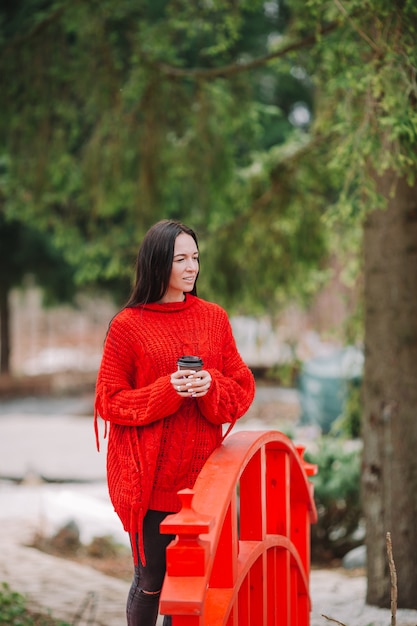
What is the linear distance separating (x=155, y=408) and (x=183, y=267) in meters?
0.52

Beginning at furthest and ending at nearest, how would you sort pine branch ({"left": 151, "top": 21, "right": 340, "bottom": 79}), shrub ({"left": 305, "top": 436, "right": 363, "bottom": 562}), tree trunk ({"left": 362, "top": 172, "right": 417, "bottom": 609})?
shrub ({"left": 305, "top": 436, "right": 363, "bottom": 562})
pine branch ({"left": 151, "top": 21, "right": 340, "bottom": 79})
tree trunk ({"left": 362, "top": 172, "right": 417, "bottom": 609})

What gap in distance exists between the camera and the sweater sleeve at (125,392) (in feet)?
8.55

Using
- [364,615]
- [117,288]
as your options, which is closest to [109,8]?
[364,615]

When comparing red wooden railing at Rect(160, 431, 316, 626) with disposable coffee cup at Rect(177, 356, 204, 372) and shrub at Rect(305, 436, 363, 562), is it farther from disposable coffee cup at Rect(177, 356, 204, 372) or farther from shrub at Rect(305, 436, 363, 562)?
shrub at Rect(305, 436, 363, 562)

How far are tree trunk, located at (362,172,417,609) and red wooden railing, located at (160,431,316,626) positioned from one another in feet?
3.30

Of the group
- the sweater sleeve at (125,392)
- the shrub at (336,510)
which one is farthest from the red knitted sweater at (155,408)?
the shrub at (336,510)

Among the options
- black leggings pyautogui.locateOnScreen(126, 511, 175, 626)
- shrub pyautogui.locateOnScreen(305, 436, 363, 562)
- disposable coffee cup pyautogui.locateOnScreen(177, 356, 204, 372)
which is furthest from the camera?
shrub pyautogui.locateOnScreen(305, 436, 363, 562)

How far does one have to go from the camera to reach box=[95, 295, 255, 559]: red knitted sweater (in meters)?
2.66

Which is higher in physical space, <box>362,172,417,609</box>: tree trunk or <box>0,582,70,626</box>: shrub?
<box>362,172,417,609</box>: tree trunk

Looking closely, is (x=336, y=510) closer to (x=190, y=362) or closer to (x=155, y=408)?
(x=155, y=408)

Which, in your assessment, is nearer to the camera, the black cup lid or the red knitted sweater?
the black cup lid

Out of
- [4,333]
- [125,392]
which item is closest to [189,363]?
[125,392]

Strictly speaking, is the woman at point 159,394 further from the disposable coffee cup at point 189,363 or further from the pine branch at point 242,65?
the pine branch at point 242,65

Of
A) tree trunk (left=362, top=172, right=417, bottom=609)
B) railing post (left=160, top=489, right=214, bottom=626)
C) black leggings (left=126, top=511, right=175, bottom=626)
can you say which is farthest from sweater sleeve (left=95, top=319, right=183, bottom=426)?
tree trunk (left=362, top=172, right=417, bottom=609)
